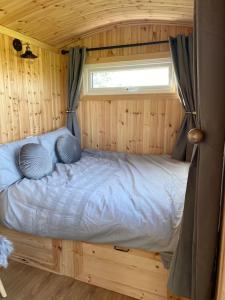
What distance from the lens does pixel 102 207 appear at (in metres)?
1.60

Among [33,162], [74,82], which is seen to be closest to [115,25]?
[74,82]

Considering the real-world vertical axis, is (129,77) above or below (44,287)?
above

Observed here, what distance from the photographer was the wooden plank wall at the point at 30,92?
2387 millimetres

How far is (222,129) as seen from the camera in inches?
25.6

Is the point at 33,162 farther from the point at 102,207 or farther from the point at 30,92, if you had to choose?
the point at 30,92

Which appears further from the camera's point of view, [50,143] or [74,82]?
[74,82]

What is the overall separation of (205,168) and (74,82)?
279 centimetres

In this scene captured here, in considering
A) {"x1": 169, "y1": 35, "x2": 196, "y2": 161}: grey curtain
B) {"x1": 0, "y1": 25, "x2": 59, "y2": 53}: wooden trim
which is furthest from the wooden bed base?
{"x1": 0, "y1": 25, "x2": 59, "y2": 53}: wooden trim

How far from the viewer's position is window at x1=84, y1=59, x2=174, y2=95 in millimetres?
2852

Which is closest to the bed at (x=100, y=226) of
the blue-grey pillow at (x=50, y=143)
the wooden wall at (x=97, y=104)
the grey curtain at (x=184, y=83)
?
the blue-grey pillow at (x=50, y=143)

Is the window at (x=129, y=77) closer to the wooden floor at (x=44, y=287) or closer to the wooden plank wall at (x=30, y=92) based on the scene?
the wooden plank wall at (x=30, y=92)

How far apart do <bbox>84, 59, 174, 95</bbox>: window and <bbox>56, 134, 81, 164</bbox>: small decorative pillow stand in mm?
856

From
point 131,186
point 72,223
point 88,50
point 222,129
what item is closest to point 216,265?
point 222,129

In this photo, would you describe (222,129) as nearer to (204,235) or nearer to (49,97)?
(204,235)
